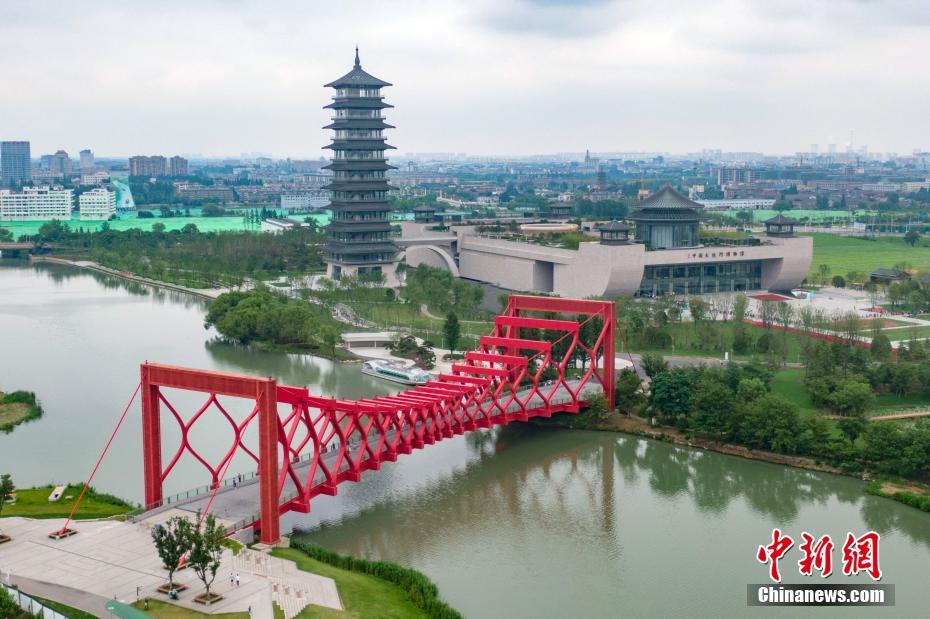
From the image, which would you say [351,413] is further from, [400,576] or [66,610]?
[66,610]

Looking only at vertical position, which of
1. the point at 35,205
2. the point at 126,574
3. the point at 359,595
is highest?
the point at 35,205

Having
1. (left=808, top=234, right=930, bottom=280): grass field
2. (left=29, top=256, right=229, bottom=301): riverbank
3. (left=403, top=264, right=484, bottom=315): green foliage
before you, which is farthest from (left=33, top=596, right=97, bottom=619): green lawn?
(left=808, top=234, right=930, bottom=280): grass field

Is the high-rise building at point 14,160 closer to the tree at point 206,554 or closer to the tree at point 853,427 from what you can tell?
the tree at point 853,427

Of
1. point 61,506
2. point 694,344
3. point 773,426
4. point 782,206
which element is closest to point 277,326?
point 694,344

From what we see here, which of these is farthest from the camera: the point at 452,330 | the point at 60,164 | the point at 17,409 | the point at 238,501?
the point at 60,164

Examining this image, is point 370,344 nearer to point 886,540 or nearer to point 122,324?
point 122,324

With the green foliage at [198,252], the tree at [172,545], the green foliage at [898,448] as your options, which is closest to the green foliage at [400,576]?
the tree at [172,545]

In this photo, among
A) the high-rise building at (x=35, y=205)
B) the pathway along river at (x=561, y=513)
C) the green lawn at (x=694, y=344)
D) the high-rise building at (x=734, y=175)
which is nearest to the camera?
the pathway along river at (x=561, y=513)
